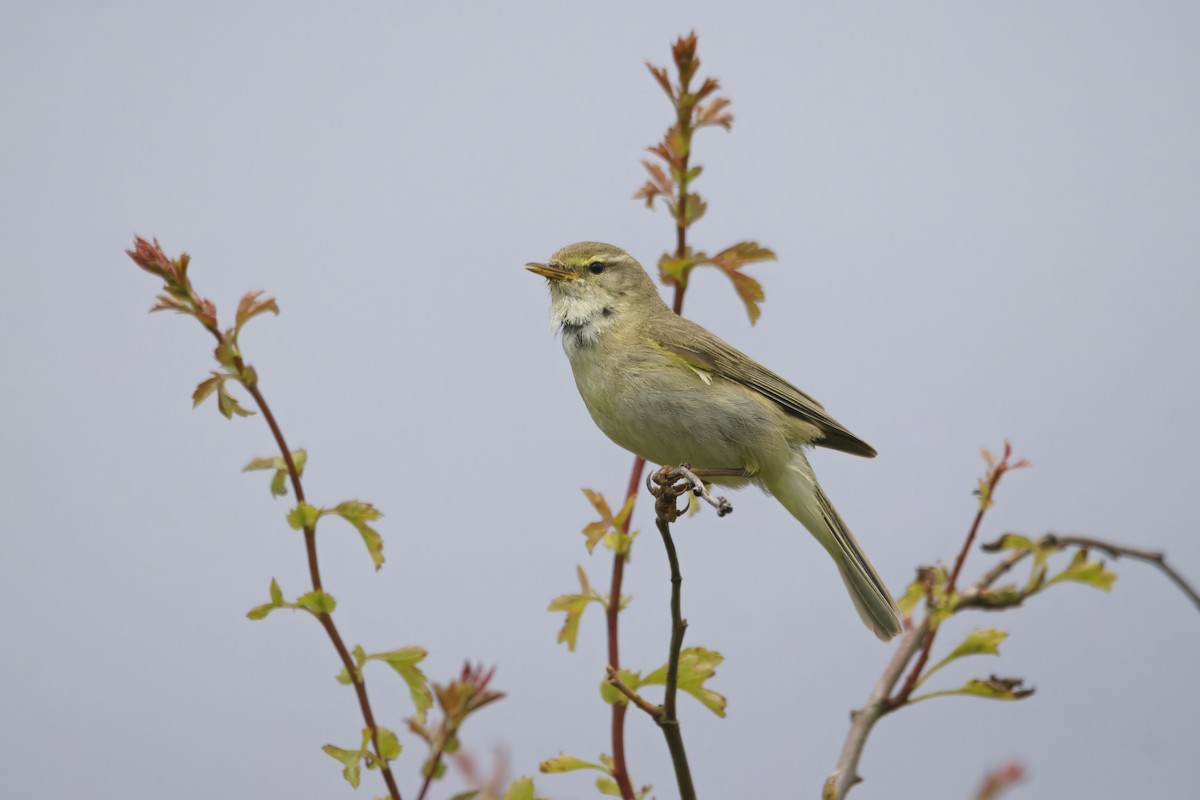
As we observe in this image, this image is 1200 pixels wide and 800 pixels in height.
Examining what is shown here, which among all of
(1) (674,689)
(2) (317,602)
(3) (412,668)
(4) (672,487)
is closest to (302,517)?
(2) (317,602)

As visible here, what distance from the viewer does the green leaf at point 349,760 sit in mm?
1114

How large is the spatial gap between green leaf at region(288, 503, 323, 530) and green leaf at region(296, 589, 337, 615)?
6 centimetres

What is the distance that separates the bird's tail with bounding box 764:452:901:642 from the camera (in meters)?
2.26

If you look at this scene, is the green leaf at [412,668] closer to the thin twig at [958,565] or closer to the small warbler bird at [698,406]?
the thin twig at [958,565]

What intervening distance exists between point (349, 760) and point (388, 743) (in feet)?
0.21

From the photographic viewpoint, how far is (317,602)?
1059 millimetres

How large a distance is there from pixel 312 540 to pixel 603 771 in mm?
421

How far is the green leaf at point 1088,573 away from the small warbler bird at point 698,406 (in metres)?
1.22

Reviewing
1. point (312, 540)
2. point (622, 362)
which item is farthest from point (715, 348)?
point (312, 540)

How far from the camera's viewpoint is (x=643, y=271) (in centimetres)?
259

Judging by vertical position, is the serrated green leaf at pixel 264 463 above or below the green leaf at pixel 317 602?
above

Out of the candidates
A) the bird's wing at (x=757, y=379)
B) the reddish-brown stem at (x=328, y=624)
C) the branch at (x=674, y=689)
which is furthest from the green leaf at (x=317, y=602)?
the bird's wing at (x=757, y=379)

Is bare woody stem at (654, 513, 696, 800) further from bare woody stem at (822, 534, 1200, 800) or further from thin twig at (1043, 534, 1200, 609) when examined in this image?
thin twig at (1043, 534, 1200, 609)

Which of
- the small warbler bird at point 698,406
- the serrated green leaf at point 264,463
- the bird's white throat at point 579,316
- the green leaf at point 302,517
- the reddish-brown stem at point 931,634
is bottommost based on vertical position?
the reddish-brown stem at point 931,634
